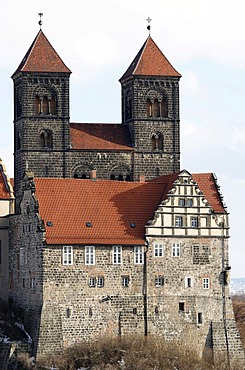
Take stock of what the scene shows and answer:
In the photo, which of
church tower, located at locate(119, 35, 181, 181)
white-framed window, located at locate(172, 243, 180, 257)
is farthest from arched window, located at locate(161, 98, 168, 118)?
white-framed window, located at locate(172, 243, 180, 257)

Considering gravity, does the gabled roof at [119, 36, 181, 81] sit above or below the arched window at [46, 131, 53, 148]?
above

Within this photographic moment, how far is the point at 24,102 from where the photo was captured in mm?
121375

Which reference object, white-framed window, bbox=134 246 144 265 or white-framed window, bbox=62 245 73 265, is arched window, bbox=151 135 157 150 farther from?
white-framed window, bbox=62 245 73 265

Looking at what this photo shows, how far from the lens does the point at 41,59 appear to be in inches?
4796

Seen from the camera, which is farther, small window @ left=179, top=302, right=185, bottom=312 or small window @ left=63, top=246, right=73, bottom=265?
small window @ left=179, top=302, right=185, bottom=312

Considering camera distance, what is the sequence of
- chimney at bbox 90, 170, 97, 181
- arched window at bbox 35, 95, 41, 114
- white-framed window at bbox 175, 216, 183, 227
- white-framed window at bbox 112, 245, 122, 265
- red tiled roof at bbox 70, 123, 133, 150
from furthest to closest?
arched window at bbox 35, 95, 41, 114, red tiled roof at bbox 70, 123, 133, 150, chimney at bbox 90, 170, 97, 181, white-framed window at bbox 175, 216, 183, 227, white-framed window at bbox 112, 245, 122, 265

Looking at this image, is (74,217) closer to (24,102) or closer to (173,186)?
(173,186)

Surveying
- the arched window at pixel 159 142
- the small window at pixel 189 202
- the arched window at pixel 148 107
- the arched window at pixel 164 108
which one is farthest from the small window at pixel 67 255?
the arched window at pixel 164 108

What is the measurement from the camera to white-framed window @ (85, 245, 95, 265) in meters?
106

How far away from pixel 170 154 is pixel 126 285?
19.1 m

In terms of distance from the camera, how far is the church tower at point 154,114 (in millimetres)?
122938

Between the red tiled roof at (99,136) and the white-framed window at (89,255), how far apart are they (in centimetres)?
1616

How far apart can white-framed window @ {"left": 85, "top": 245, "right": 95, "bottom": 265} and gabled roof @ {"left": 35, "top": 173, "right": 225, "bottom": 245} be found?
1.47 ft

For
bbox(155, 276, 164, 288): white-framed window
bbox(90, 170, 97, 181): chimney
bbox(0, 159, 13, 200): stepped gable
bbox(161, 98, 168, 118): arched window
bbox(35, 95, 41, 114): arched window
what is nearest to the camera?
bbox(155, 276, 164, 288): white-framed window
